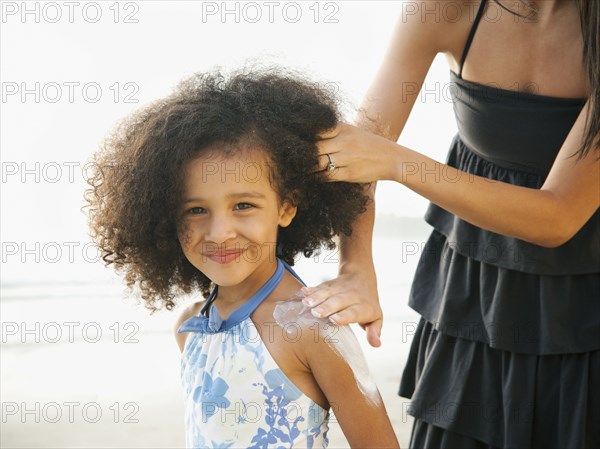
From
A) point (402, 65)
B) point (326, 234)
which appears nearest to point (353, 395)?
point (326, 234)

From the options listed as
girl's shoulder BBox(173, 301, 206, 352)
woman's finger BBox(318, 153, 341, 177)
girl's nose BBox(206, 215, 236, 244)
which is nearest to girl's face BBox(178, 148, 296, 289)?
girl's nose BBox(206, 215, 236, 244)

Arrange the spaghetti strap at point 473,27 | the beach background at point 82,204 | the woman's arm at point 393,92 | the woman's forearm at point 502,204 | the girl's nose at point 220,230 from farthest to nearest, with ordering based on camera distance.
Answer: the beach background at point 82,204
the spaghetti strap at point 473,27
the woman's arm at point 393,92
the woman's forearm at point 502,204
the girl's nose at point 220,230

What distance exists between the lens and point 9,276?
23.4ft

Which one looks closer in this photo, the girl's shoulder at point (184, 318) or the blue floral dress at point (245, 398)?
the blue floral dress at point (245, 398)

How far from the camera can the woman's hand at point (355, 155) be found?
1571 millimetres

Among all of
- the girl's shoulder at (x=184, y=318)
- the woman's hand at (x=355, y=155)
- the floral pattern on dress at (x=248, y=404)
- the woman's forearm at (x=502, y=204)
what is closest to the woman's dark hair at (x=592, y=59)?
the woman's forearm at (x=502, y=204)

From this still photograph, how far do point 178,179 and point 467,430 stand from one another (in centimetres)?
86

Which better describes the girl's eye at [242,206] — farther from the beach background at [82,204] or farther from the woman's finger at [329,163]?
the beach background at [82,204]

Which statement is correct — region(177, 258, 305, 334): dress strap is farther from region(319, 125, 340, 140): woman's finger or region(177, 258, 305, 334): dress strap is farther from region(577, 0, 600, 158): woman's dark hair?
region(577, 0, 600, 158): woman's dark hair

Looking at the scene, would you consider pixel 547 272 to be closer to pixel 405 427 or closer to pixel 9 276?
pixel 405 427

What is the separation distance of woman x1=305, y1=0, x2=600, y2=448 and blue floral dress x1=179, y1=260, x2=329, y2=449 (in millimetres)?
205

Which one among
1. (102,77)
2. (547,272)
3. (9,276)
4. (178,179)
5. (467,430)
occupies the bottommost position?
(467,430)

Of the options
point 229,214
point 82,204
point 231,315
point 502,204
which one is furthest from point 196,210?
point 82,204

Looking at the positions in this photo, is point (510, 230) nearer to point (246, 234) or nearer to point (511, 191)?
point (511, 191)
